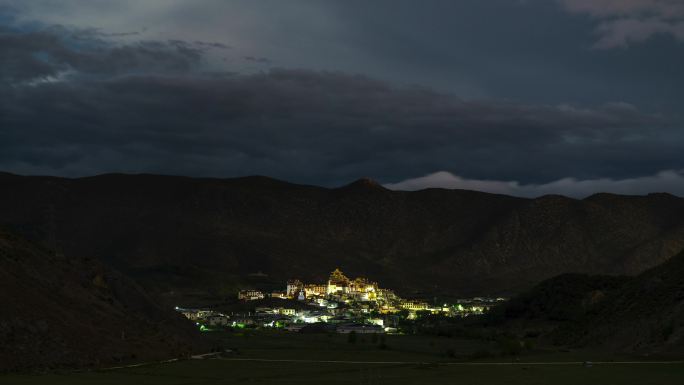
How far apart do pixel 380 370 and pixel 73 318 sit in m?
24.6

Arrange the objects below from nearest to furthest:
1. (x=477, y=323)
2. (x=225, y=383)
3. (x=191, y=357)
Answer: (x=225, y=383) → (x=191, y=357) → (x=477, y=323)

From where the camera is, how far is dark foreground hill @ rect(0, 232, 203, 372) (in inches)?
2766

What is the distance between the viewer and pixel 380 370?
77.0 m

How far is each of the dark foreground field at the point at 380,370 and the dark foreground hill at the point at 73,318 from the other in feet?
10.6

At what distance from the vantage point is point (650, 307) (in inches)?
3981

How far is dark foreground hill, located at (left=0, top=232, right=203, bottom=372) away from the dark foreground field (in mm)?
3238

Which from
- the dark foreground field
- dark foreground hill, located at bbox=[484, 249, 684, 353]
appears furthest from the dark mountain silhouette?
the dark foreground field

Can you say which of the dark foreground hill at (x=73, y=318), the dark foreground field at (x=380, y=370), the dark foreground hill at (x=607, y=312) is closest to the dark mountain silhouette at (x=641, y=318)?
the dark foreground hill at (x=607, y=312)

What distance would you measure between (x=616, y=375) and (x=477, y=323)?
95386 millimetres

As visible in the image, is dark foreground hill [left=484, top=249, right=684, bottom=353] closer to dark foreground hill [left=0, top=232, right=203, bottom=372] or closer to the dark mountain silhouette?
the dark mountain silhouette

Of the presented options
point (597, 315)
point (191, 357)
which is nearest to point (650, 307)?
point (597, 315)

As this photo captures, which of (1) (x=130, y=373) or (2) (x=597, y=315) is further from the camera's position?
(2) (x=597, y=315)

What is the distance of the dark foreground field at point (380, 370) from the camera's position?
2537 inches

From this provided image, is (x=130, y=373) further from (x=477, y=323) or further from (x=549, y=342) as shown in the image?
(x=477, y=323)
